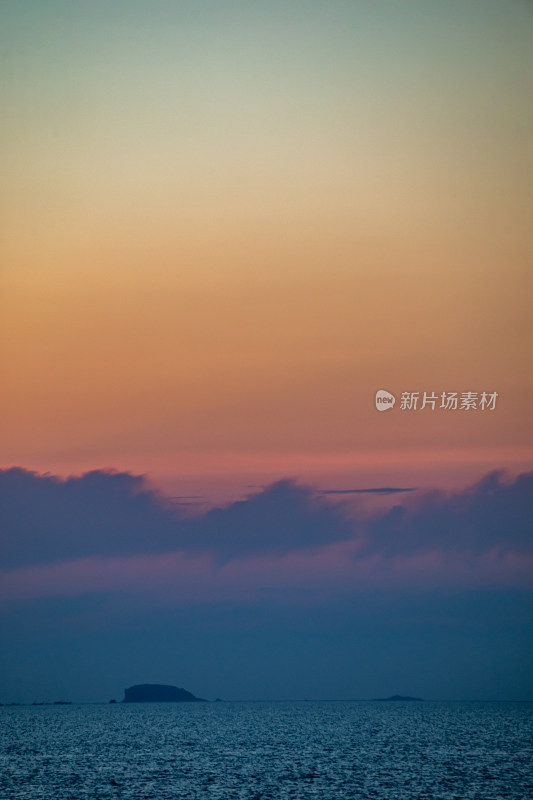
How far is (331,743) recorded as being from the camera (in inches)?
3588

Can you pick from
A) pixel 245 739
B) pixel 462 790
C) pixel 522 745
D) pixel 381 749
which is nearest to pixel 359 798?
pixel 462 790

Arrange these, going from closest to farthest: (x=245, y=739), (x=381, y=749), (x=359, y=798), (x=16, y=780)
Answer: (x=359, y=798)
(x=16, y=780)
(x=381, y=749)
(x=245, y=739)

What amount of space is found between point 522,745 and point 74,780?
4820 centimetres

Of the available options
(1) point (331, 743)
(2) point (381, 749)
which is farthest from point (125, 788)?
(1) point (331, 743)

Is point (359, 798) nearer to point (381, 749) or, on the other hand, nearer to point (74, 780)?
point (74, 780)

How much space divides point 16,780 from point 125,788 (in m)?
8.04

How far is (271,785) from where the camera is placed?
49688mm

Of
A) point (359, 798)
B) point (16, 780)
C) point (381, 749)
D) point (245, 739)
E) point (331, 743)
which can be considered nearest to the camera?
point (359, 798)

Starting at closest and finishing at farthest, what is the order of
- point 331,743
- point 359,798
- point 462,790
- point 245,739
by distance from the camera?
1. point 359,798
2. point 462,790
3. point 331,743
4. point 245,739

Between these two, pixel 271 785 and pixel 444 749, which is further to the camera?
pixel 444 749

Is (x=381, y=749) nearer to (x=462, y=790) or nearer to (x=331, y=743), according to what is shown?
(x=331, y=743)

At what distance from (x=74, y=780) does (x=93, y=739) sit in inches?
2052

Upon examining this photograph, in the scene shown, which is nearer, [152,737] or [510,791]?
[510,791]

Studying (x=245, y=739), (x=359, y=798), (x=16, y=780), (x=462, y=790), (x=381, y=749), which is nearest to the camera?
(x=359, y=798)
